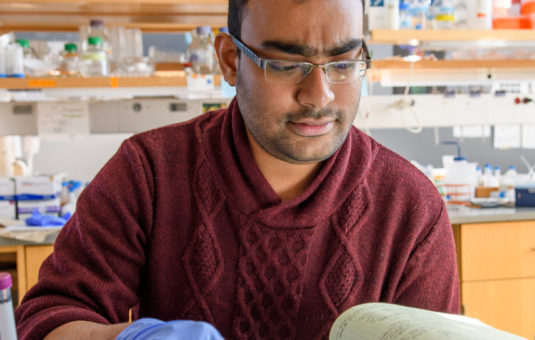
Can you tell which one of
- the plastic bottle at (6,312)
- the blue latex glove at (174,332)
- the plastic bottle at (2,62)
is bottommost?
the blue latex glove at (174,332)

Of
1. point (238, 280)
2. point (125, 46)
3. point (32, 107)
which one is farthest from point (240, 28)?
A: point (32, 107)

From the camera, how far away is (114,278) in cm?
100

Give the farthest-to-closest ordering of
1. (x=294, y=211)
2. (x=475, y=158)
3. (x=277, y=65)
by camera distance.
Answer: (x=475, y=158), (x=294, y=211), (x=277, y=65)

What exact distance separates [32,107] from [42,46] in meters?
0.34

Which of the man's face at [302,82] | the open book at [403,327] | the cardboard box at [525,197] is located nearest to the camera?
the open book at [403,327]

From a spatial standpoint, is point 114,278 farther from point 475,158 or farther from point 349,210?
point 475,158

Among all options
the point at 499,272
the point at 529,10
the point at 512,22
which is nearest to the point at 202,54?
the point at 512,22

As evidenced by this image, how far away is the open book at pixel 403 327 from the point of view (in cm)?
56

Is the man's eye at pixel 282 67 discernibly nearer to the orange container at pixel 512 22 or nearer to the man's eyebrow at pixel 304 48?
the man's eyebrow at pixel 304 48

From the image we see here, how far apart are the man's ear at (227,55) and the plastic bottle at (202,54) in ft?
5.01

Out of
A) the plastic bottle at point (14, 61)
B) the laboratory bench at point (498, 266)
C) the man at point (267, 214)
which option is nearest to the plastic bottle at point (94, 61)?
the plastic bottle at point (14, 61)

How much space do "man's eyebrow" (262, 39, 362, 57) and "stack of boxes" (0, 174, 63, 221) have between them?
6.41 ft

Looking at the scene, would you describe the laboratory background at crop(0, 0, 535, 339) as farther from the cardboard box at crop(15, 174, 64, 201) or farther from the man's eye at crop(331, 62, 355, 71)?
the man's eye at crop(331, 62, 355, 71)

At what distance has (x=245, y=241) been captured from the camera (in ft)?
3.40
